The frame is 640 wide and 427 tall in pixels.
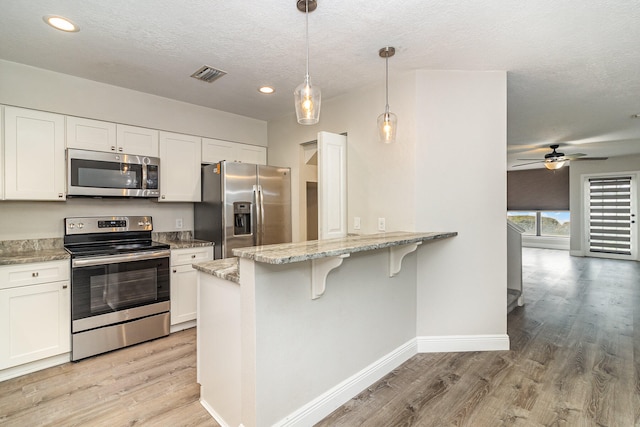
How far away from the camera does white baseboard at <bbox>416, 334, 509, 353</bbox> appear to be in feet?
9.43

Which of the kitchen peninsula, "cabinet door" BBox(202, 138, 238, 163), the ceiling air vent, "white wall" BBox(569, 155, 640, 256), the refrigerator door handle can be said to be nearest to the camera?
the kitchen peninsula

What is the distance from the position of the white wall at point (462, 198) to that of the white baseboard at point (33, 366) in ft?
10.3

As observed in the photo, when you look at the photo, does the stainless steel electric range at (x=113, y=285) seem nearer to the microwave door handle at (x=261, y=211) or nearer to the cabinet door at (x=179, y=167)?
the cabinet door at (x=179, y=167)

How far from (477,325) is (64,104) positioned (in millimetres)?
4355

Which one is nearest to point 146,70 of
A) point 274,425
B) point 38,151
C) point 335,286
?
point 38,151

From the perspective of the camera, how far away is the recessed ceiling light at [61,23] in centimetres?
204

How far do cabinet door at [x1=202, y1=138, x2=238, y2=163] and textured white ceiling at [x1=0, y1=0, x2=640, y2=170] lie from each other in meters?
0.58

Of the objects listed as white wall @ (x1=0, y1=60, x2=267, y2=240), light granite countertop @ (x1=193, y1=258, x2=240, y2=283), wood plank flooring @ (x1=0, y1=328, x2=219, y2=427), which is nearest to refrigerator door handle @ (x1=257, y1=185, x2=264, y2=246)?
white wall @ (x1=0, y1=60, x2=267, y2=240)

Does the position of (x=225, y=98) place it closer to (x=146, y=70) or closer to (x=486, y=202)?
(x=146, y=70)

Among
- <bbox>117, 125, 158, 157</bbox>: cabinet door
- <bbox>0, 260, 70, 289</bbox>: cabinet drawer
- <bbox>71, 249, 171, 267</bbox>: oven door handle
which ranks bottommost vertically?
<bbox>0, 260, 70, 289</bbox>: cabinet drawer

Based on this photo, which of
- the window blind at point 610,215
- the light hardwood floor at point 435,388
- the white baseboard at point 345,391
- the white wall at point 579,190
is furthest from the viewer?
the white wall at point 579,190

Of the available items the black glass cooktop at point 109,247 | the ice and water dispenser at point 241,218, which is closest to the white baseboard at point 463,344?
the ice and water dispenser at point 241,218

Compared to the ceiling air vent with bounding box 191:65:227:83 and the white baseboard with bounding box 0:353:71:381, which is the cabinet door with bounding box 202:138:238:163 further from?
the white baseboard with bounding box 0:353:71:381

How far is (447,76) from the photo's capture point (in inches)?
112
